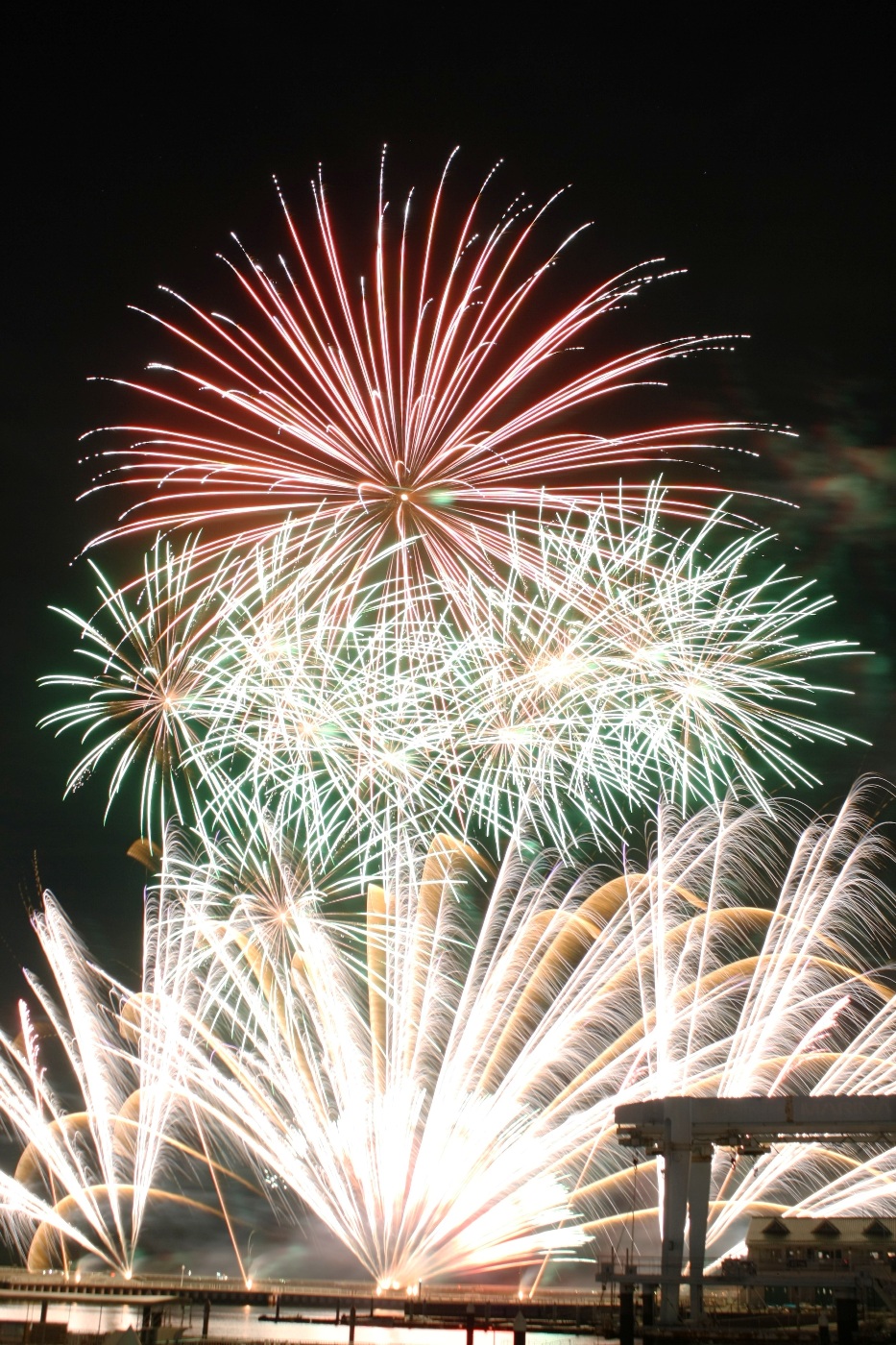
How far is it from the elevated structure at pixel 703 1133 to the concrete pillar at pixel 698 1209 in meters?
0.02

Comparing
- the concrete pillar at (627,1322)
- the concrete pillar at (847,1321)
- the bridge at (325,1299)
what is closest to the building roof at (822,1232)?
the bridge at (325,1299)

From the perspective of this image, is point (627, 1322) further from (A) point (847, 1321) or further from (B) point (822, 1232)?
(B) point (822, 1232)

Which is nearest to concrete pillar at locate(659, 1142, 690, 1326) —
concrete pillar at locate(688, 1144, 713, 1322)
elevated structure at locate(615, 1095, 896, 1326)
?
elevated structure at locate(615, 1095, 896, 1326)

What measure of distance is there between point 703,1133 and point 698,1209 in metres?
1.94

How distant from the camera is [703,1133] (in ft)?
97.3

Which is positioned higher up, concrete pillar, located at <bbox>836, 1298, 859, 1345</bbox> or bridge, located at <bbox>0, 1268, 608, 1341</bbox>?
concrete pillar, located at <bbox>836, 1298, 859, 1345</bbox>

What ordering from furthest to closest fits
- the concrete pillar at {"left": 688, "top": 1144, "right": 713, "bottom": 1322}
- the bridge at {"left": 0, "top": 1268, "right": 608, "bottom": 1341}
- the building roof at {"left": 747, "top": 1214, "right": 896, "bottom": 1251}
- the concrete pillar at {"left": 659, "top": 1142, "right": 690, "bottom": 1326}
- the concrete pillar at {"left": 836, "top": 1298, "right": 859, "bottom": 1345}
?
the bridge at {"left": 0, "top": 1268, "right": 608, "bottom": 1341} → the building roof at {"left": 747, "top": 1214, "right": 896, "bottom": 1251} → the concrete pillar at {"left": 688, "top": 1144, "right": 713, "bottom": 1322} → the concrete pillar at {"left": 659, "top": 1142, "right": 690, "bottom": 1326} → the concrete pillar at {"left": 836, "top": 1298, "right": 859, "bottom": 1345}

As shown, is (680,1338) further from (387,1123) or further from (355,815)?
(355,815)

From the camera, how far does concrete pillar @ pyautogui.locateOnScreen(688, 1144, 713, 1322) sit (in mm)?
29594

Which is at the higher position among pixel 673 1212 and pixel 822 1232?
pixel 673 1212

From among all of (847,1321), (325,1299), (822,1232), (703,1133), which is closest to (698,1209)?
(703,1133)

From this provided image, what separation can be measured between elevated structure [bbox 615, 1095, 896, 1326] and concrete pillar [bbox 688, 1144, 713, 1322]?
0.07 ft

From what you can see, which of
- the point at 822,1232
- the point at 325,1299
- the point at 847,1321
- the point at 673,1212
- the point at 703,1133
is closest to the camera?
the point at 847,1321

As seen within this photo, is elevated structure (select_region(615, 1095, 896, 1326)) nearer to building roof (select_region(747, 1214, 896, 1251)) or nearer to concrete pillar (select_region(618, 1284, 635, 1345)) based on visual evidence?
concrete pillar (select_region(618, 1284, 635, 1345))
